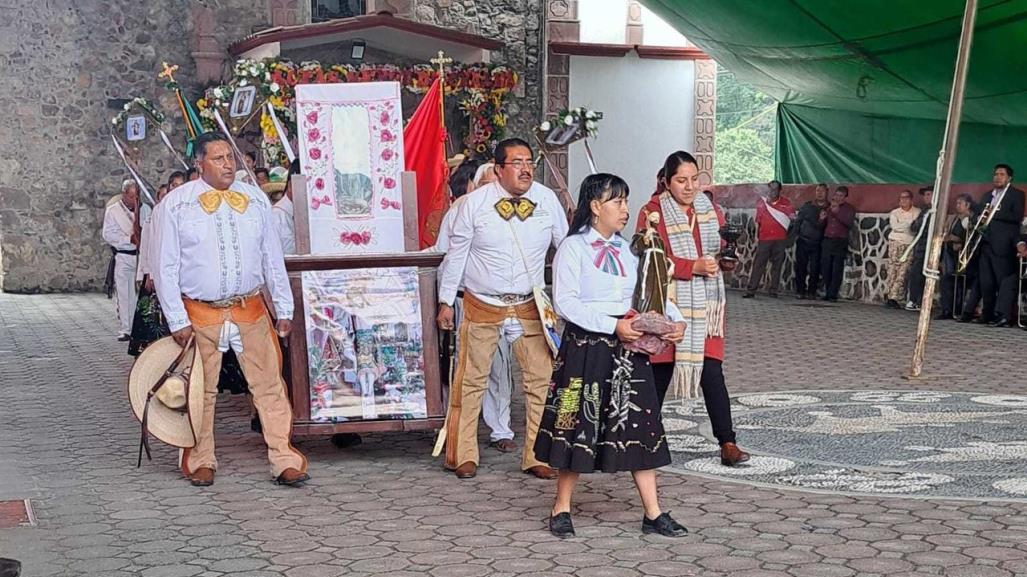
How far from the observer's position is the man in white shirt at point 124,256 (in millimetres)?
13578

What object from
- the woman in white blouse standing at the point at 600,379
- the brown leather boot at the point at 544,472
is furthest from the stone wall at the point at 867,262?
the woman in white blouse standing at the point at 600,379

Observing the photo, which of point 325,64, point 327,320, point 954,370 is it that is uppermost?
point 325,64

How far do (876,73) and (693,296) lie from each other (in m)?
9.88

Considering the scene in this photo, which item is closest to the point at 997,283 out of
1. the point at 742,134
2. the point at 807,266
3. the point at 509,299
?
the point at 807,266

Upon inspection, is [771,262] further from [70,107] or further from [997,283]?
[70,107]

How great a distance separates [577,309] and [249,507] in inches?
74.0

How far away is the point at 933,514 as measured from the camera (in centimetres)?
584

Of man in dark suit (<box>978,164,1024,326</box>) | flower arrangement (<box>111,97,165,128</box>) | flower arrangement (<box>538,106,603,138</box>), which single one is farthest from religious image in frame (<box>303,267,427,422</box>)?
man in dark suit (<box>978,164,1024,326</box>)

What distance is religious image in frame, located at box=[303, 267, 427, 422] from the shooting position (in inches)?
286

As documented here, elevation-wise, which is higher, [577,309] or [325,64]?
[325,64]

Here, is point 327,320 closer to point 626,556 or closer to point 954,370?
point 626,556

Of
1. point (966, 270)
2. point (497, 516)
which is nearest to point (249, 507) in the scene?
point (497, 516)

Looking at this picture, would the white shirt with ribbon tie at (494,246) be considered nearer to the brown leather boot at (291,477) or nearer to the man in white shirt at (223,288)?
the man in white shirt at (223,288)

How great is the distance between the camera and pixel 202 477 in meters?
6.80
